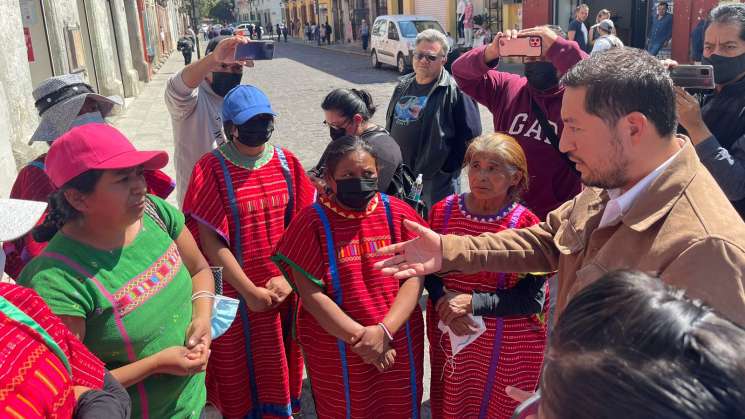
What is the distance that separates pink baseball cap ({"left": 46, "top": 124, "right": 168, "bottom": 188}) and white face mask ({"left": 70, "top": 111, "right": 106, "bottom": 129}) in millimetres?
986

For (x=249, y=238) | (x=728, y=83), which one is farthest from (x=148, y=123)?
(x=728, y=83)

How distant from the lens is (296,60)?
27.8m

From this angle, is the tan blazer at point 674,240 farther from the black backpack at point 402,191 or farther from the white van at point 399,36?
the white van at point 399,36

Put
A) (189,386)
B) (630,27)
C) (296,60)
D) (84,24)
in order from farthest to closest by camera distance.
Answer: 1. (296,60)
2. (630,27)
3. (84,24)
4. (189,386)

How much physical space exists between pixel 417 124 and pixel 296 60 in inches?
985

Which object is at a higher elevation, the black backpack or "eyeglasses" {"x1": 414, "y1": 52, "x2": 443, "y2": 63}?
"eyeglasses" {"x1": 414, "y1": 52, "x2": 443, "y2": 63}

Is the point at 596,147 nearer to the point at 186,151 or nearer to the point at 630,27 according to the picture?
the point at 186,151

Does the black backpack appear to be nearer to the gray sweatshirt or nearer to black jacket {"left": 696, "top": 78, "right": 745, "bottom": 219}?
the gray sweatshirt

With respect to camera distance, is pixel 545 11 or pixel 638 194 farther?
pixel 545 11

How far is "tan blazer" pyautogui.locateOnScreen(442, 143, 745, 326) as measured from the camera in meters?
1.27

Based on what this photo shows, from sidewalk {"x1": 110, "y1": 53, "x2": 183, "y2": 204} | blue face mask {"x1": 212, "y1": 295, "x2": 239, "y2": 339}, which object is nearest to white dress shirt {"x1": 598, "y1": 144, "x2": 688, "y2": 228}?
blue face mask {"x1": 212, "y1": 295, "x2": 239, "y2": 339}

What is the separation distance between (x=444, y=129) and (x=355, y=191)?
1.62 metres

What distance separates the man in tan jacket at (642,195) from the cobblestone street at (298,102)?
2.03 meters

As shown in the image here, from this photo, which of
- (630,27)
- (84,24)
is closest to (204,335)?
(84,24)
